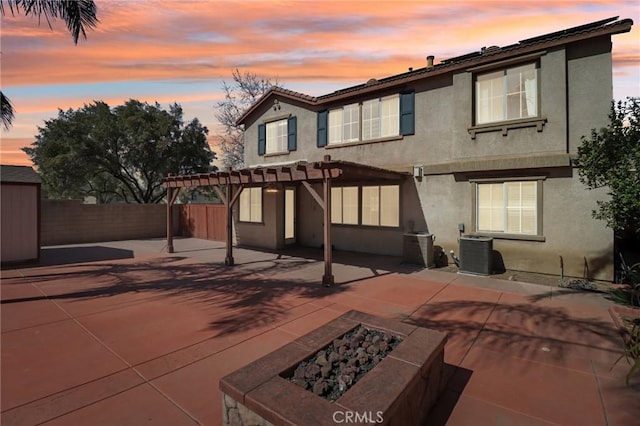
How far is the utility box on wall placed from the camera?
30.8 ft

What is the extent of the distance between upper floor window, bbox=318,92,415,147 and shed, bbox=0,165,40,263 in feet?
34.3

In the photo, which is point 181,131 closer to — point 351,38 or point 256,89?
point 256,89

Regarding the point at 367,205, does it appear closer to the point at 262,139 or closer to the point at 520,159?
the point at 520,159

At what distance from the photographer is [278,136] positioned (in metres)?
14.5

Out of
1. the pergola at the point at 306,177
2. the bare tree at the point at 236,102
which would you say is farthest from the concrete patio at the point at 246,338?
the bare tree at the point at 236,102

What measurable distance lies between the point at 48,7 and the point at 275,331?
31.3 feet

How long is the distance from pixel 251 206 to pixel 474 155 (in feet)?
30.4

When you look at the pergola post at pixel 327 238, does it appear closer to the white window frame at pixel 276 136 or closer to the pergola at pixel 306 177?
the pergola at pixel 306 177

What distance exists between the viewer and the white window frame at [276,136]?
1428cm

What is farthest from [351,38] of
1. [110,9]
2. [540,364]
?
[540,364]

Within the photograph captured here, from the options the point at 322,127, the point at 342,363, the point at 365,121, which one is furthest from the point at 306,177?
the point at 342,363

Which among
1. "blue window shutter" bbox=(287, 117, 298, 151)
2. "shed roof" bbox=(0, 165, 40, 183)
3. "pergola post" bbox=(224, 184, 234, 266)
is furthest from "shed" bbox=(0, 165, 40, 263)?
"blue window shutter" bbox=(287, 117, 298, 151)

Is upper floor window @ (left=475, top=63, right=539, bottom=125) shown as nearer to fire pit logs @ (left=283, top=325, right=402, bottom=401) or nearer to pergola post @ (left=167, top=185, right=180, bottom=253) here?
fire pit logs @ (left=283, top=325, right=402, bottom=401)

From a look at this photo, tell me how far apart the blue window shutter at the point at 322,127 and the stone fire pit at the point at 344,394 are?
10195 mm
